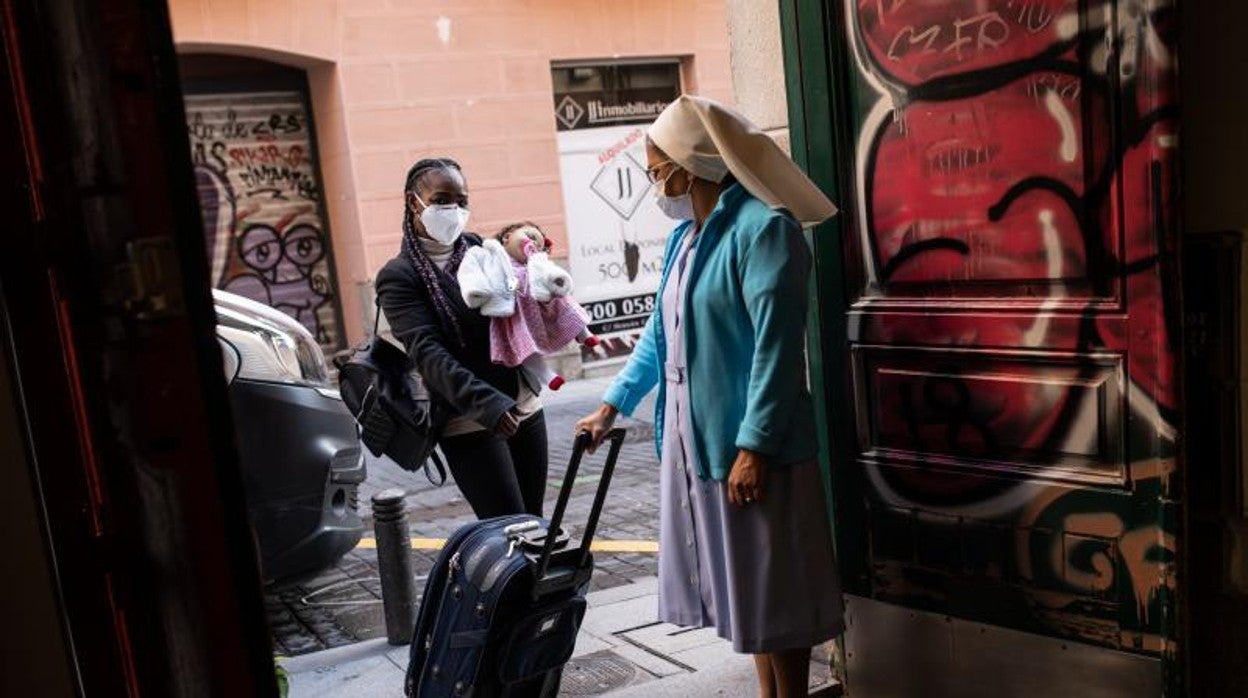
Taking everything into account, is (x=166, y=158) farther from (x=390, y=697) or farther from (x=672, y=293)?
(x=390, y=697)

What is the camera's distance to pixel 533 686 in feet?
10.4

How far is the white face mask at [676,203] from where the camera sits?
10.2 feet

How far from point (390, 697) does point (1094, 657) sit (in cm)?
239

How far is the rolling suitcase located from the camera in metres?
2.97

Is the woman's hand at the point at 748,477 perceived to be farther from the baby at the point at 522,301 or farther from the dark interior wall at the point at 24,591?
the dark interior wall at the point at 24,591

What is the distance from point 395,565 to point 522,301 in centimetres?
125

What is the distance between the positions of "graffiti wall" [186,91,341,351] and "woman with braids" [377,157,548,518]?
789cm

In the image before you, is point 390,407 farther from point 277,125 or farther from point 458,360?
point 277,125

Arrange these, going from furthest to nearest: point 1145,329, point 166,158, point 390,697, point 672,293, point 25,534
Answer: point 390,697 < point 672,293 < point 1145,329 < point 25,534 < point 166,158

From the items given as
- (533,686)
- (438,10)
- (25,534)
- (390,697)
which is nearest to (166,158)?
(25,534)

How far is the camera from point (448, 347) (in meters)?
3.99

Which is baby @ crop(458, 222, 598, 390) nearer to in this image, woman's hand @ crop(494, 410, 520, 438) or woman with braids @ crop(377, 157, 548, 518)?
woman with braids @ crop(377, 157, 548, 518)

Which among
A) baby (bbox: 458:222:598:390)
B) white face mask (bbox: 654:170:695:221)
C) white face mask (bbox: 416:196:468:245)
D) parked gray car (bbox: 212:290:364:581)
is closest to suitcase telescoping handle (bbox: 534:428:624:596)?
white face mask (bbox: 654:170:695:221)

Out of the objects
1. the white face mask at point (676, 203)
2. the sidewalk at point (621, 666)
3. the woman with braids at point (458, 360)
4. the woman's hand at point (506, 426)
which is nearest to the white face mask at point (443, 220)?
the woman with braids at point (458, 360)
